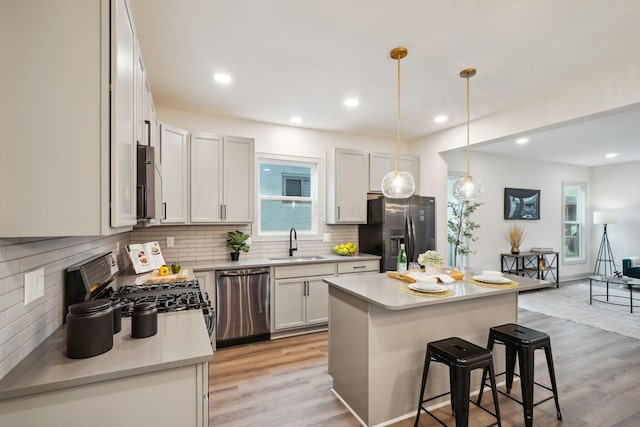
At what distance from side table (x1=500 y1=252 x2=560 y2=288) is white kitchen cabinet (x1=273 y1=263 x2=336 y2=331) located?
4.24 meters

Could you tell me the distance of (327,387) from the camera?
2633 mm

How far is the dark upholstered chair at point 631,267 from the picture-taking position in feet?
18.9

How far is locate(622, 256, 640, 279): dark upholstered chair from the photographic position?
5771mm

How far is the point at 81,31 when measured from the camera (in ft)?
3.58

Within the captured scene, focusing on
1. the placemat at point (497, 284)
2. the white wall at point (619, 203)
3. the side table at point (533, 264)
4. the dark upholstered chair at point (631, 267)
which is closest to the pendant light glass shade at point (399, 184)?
the placemat at point (497, 284)

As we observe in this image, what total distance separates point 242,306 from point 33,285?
7.67ft

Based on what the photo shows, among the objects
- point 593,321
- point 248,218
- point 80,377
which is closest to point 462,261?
point 593,321

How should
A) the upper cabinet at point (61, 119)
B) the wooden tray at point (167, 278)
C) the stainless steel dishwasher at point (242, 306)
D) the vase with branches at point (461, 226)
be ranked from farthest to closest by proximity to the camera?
the vase with branches at point (461, 226), the stainless steel dishwasher at point (242, 306), the wooden tray at point (167, 278), the upper cabinet at point (61, 119)

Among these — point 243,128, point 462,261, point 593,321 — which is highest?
point 243,128

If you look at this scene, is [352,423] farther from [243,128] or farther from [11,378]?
[243,128]

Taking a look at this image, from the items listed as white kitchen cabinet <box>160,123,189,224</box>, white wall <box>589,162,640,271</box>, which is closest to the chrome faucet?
white kitchen cabinet <box>160,123,189,224</box>

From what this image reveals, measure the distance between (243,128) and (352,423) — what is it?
3485mm

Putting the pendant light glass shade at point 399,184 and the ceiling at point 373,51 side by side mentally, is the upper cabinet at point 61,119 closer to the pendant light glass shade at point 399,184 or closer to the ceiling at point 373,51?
the ceiling at point 373,51

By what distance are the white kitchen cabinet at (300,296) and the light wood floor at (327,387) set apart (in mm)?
226
